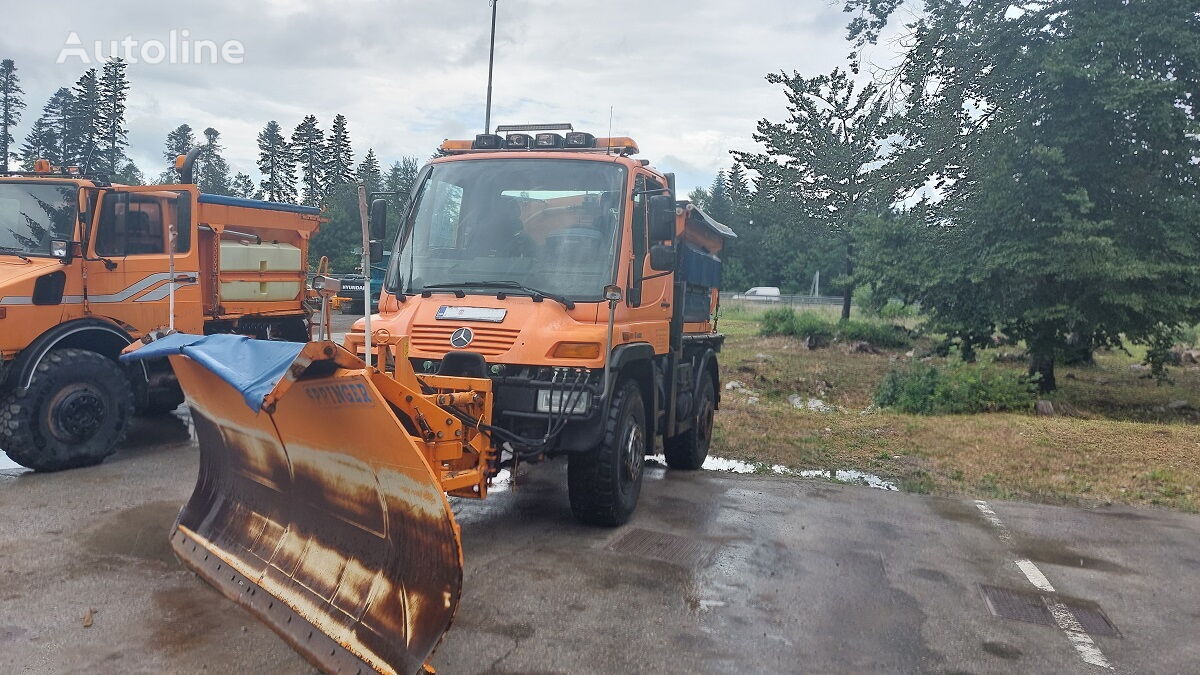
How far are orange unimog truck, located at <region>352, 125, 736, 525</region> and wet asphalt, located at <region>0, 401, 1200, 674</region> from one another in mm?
755

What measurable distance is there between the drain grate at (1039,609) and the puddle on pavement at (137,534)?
5.07 meters

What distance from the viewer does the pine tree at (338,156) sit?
A: 50.5 metres

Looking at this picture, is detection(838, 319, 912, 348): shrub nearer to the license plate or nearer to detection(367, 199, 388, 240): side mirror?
detection(367, 199, 388, 240): side mirror

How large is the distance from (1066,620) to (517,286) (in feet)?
13.2

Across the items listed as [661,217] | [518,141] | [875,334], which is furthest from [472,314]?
[875,334]

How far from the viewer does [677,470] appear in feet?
29.8

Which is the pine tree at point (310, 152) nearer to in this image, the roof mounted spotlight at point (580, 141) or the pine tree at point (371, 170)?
the pine tree at point (371, 170)

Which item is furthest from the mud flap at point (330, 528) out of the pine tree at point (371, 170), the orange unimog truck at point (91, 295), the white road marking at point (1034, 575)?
the pine tree at point (371, 170)

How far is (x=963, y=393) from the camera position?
14.5m

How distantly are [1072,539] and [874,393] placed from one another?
33.2 feet

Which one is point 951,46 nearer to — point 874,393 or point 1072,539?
point 874,393

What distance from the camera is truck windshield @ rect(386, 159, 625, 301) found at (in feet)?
20.7

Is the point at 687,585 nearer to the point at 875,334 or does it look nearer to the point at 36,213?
the point at 36,213

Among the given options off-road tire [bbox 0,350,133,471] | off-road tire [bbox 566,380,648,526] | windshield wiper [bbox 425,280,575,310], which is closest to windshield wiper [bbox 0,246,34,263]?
off-road tire [bbox 0,350,133,471]
